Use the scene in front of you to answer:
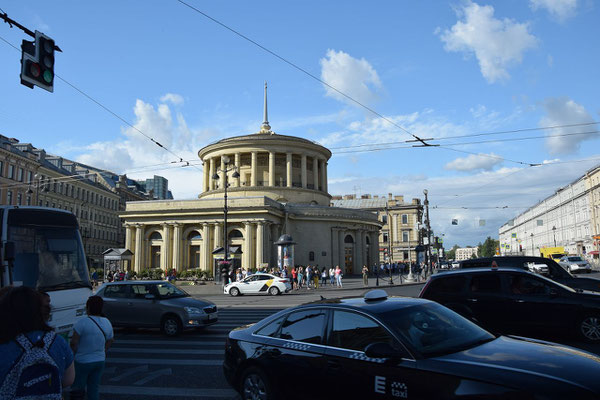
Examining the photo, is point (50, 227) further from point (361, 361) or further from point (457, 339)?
point (457, 339)

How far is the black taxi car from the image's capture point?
384 cm

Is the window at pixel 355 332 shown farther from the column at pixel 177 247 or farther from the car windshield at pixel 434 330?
the column at pixel 177 247

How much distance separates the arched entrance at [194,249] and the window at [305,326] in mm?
40725

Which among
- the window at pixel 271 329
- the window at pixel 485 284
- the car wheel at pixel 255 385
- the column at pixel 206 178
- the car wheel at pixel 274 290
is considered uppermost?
the column at pixel 206 178

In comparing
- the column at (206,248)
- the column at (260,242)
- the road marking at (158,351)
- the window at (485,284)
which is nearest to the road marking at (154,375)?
the road marking at (158,351)

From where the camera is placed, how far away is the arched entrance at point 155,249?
151 feet

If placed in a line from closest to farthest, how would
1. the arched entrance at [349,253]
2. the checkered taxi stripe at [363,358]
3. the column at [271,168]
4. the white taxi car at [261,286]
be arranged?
the checkered taxi stripe at [363,358] < the white taxi car at [261,286] < the arched entrance at [349,253] < the column at [271,168]

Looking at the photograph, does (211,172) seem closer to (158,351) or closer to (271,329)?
(158,351)

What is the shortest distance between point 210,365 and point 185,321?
13.0 ft

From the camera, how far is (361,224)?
54656mm

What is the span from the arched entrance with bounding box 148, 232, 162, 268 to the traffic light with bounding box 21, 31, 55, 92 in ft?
125

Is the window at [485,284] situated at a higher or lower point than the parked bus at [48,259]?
lower

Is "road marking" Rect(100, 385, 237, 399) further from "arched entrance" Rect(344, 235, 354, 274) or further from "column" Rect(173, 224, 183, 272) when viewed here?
"arched entrance" Rect(344, 235, 354, 274)

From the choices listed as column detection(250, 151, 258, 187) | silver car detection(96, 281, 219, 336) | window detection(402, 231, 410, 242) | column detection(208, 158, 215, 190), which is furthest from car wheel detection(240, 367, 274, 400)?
window detection(402, 231, 410, 242)
